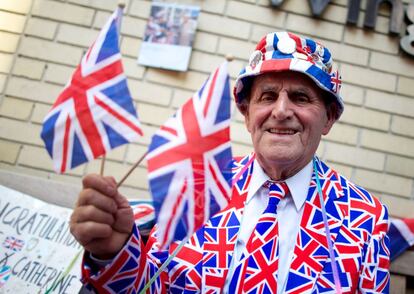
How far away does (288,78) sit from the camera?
4.47 ft

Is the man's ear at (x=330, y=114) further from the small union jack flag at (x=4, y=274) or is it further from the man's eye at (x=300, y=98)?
the small union jack flag at (x=4, y=274)

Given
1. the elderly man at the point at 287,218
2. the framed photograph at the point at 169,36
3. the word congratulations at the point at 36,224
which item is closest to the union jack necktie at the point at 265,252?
the elderly man at the point at 287,218

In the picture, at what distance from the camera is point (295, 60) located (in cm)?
133

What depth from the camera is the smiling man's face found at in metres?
1.32

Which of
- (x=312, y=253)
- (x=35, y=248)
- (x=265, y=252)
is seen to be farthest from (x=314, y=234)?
(x=35, y=248)

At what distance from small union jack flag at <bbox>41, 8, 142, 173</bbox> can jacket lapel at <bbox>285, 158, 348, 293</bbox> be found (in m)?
0.73

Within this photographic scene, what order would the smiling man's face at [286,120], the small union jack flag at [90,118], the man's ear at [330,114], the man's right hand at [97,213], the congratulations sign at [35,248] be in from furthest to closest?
the congratulations sign at [35,248] → the man's ear at [330,114] → the smiling man's face at [286,120] → the small union jack flag at [90,118] → the man's right hand at [97,213]

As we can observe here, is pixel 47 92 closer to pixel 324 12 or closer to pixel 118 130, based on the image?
pixel 118 130

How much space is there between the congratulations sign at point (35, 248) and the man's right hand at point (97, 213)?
928mm

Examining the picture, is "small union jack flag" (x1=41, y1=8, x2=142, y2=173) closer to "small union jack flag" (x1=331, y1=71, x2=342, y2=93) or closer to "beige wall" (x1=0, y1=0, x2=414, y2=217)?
"small union jack flag" (x1=331, y1=71, x2=342, y2=93)

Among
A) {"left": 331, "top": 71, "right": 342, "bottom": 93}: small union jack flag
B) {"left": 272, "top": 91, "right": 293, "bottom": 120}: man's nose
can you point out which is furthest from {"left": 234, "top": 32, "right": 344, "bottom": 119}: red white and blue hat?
{"left": 272, "top": 91, "right": 293, "bottom": 120}: man's nose

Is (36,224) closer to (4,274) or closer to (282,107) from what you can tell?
(4,274)

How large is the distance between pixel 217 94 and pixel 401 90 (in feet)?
7.18

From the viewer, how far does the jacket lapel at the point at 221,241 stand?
1270 millimetres
